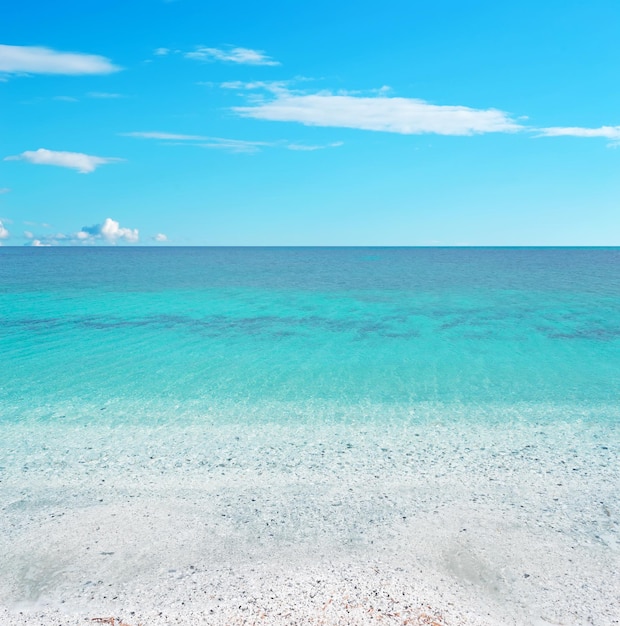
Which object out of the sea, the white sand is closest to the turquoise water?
the sea

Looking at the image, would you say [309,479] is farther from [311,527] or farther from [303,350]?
[303,350]

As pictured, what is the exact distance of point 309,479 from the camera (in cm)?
1097

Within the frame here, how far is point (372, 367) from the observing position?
20.1m

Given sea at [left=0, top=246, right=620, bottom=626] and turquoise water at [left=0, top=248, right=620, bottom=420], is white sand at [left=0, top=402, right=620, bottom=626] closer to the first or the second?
sea at [left=0, top=246, right=620, bottom=626]

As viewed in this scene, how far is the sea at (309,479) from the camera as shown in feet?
24.4

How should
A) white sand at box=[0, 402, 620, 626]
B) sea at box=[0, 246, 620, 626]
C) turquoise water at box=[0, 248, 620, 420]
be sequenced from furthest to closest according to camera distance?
turquoise water at box=[0, 248, 620, 420]
sea at box=[0, 246, 620, 626]
white sand at box=[0, 402, 620, 626]

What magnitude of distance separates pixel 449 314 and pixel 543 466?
2233cm

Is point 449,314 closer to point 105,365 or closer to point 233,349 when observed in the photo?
point 233,349

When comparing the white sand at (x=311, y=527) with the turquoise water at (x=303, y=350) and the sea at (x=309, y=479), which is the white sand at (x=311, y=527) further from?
the turquoise water at (x=303, y=350)

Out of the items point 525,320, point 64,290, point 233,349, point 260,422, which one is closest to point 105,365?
point 233,349

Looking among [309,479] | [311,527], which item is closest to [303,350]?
[309,479]

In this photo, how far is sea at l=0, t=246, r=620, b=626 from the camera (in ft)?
24.4

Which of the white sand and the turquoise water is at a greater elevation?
the turquoise water

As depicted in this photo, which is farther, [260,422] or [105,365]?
[105,365]
